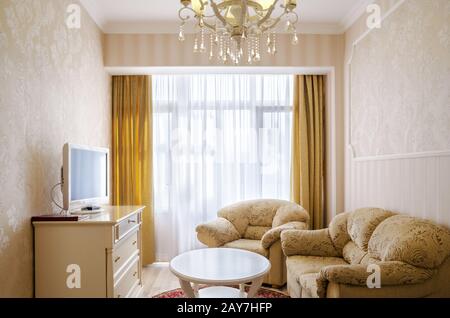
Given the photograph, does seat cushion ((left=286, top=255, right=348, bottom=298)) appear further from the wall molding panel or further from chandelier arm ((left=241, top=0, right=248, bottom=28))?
chandelier arm ((left=241, top=0, right=248, bottom=28))

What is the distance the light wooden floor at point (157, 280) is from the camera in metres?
3.28

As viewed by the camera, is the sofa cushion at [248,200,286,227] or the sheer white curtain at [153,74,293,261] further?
A: the sheer white curtain at [153,74,293,261]

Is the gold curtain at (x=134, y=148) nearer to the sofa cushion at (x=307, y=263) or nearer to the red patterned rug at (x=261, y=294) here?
the red patterned rug at (x=261, y=294)

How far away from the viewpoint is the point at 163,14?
356 cm

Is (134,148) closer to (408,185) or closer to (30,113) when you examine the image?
(30,113)

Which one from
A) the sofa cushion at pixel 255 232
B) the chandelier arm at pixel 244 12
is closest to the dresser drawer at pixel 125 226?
the sofa cushion at pixel 255 232

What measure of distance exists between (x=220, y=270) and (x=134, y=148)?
Answer: 2.29 meters

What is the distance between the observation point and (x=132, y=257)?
2.94 meters

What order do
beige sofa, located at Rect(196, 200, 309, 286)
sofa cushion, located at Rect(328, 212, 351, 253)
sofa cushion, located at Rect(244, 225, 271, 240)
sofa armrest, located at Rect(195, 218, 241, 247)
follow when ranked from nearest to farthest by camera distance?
sofa cushion, located at Rect(328, 212, 351, 253) → beige sofa, located at Rect(196, 200, 309, 286) → sofa armrest, located at Rect(195, 218, 241, 247) → sofa cushion, located at Rect(244, 225, 271, 240)

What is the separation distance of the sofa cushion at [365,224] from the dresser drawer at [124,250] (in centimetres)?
189

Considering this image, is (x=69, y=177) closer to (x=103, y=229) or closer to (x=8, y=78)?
(x=103, y=229)

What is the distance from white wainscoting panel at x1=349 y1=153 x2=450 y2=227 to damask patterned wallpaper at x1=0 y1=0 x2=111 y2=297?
273 cm

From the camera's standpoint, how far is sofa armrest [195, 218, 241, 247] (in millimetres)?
3424

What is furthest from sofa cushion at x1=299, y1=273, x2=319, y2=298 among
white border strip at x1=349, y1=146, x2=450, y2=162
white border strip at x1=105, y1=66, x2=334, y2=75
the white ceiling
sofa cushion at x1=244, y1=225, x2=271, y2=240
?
the white ceiling
